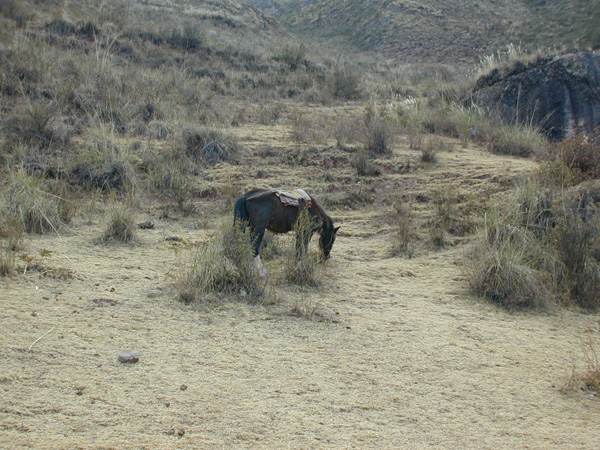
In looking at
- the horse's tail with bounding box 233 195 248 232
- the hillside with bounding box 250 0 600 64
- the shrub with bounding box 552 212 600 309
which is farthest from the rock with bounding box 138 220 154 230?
the hillside with bounding box 250 0 600 64

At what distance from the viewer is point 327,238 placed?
22.3 feet

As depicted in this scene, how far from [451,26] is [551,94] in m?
30.9

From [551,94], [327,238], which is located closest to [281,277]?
[327,238]

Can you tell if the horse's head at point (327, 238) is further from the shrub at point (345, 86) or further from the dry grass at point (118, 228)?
the shrub at point (345, 86)

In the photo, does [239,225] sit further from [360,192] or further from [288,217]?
[360,192]

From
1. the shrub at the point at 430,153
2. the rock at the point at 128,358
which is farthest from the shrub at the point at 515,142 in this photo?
the rock at the point at 128,358

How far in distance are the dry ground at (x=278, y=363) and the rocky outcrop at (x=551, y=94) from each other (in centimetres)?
816

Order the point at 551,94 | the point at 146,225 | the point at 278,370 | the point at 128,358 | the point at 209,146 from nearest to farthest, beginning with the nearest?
the point at 128,358
the point at 278,370
the point at 146,225
the point at 209,146
the point at 551,94

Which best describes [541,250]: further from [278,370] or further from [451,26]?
[451,26]

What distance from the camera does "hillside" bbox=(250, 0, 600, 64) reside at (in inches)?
1447

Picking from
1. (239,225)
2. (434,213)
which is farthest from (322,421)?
(434,213)

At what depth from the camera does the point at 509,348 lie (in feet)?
15.8

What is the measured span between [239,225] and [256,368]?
2233 millimetres

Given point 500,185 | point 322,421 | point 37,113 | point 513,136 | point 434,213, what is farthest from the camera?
point 513,136
